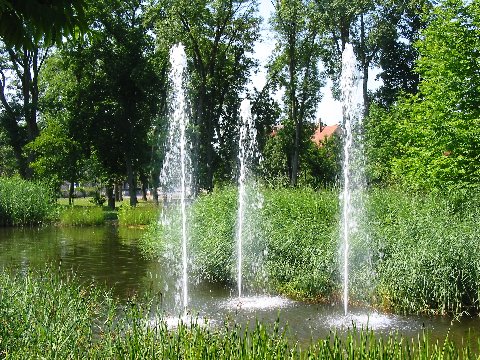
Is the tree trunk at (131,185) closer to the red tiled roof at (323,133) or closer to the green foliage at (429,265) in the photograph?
the green foliage at (429,265)

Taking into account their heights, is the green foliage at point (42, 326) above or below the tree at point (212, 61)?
below

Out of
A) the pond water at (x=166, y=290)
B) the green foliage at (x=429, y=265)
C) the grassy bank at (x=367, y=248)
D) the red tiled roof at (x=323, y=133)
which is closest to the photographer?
the pond water at (x=166, y=290)

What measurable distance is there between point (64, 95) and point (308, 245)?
31.8m

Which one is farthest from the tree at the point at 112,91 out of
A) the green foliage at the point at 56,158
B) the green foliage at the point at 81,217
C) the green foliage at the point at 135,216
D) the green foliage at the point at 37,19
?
the green foliage at the point at 37,19

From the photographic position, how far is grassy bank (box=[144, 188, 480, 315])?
938 centimetres

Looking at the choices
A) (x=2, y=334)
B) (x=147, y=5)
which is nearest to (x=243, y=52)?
(x=147, y=5)

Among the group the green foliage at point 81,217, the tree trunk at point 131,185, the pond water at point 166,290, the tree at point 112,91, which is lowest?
the pond water at point 166,290

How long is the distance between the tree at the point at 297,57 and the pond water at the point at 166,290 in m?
19.5

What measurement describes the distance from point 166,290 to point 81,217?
674 inches

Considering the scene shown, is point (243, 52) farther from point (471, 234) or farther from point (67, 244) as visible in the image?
point (471, 234)

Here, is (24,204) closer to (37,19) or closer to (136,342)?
(136,342)

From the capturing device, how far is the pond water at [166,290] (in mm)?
8500

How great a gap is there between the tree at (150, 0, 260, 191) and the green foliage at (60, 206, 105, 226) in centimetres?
1074

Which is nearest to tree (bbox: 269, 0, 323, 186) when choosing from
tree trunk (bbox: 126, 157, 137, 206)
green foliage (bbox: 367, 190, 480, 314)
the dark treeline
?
the dark treeline
